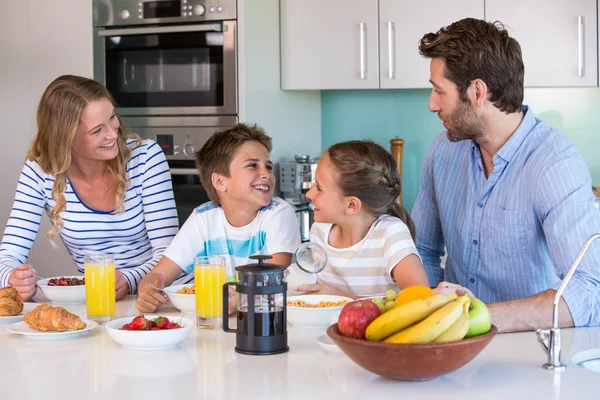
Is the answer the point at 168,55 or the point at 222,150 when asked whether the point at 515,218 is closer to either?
the point at 222,150

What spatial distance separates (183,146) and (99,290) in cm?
179

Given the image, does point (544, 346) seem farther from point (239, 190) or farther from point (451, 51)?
point (239, 190)

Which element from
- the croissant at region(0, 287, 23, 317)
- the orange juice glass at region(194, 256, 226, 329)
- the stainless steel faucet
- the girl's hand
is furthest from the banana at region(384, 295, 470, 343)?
the croissant at region(0, 287, 23, 317)

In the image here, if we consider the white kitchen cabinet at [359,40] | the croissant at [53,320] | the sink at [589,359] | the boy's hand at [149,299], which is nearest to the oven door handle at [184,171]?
the white kitchen cabinet at [359,40]

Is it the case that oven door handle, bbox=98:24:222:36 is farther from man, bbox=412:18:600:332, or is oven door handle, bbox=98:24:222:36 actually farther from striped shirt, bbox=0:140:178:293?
man, bbox=412:18:600:332

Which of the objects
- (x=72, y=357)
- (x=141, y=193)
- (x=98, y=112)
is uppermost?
(x=98, y=112)

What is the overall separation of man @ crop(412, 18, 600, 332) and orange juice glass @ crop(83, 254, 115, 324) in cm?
96

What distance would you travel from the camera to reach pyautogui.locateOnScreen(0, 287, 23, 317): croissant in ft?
6.73

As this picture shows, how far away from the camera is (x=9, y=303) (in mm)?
2055

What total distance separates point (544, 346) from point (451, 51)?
96 cm

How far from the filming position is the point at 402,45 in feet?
12.2

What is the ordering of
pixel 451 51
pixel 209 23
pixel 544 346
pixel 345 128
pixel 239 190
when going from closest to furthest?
1. pixel 544 346
2. pixel 451 51
3. pixel 239 190
4. pixel 209 23
5. pixel 345 128

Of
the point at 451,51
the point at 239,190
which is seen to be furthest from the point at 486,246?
the point at 239,190

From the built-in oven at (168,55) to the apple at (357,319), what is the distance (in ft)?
7.37
